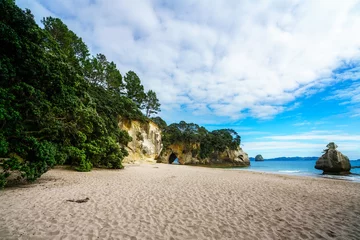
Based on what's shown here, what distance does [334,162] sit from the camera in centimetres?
2634

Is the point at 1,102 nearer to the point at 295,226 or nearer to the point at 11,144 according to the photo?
the point at 11,144

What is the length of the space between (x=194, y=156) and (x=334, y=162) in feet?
115


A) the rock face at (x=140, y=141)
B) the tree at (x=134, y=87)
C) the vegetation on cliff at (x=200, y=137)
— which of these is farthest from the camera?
the vegetation on cliff at (x=200, y=137)

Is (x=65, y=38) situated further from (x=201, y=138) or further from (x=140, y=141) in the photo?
(x=201, y=138)

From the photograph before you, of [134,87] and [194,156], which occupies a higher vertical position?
[134,87]

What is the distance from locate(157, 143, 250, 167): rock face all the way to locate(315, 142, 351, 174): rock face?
102ft

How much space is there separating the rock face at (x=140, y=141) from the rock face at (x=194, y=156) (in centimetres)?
1822

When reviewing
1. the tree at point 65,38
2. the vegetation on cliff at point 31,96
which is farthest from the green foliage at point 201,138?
the vegetation on cliff at point 31,96

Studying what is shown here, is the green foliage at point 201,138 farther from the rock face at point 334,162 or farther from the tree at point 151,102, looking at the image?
the rock face at point 334,162

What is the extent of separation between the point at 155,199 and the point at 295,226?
5019 mm

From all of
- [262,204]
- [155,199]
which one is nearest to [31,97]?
[155,199]

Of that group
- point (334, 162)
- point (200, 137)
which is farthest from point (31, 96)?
point (200, 137)

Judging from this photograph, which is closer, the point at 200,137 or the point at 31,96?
the point at 31,96

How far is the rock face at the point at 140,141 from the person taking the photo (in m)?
28.5
